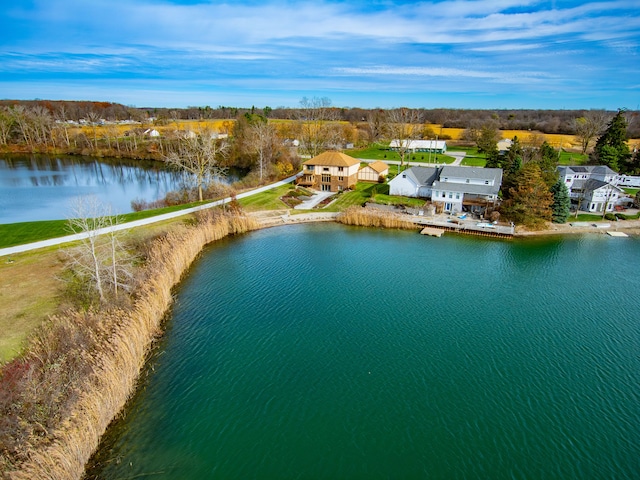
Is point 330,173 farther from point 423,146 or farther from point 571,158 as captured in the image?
point 571,158

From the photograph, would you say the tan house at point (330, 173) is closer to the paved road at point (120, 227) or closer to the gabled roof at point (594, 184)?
the paved road at point (120, 227)

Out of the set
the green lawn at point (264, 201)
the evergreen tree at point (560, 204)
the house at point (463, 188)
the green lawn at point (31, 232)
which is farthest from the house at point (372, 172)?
the green lawn at point (31, 232)

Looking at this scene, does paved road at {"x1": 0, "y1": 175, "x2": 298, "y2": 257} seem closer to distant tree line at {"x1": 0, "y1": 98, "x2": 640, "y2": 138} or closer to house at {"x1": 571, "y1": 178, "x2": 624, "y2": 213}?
house at {"x1": 571, "y1": 178, "x2": 624, "y2": 213}

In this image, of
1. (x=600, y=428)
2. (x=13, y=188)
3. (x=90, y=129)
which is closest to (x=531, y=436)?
(x=600, y=428)

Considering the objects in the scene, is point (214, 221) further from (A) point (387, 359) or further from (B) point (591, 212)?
(B) point (591, 212)

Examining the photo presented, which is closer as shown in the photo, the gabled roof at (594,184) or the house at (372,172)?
the gabled roof at (594,184)
